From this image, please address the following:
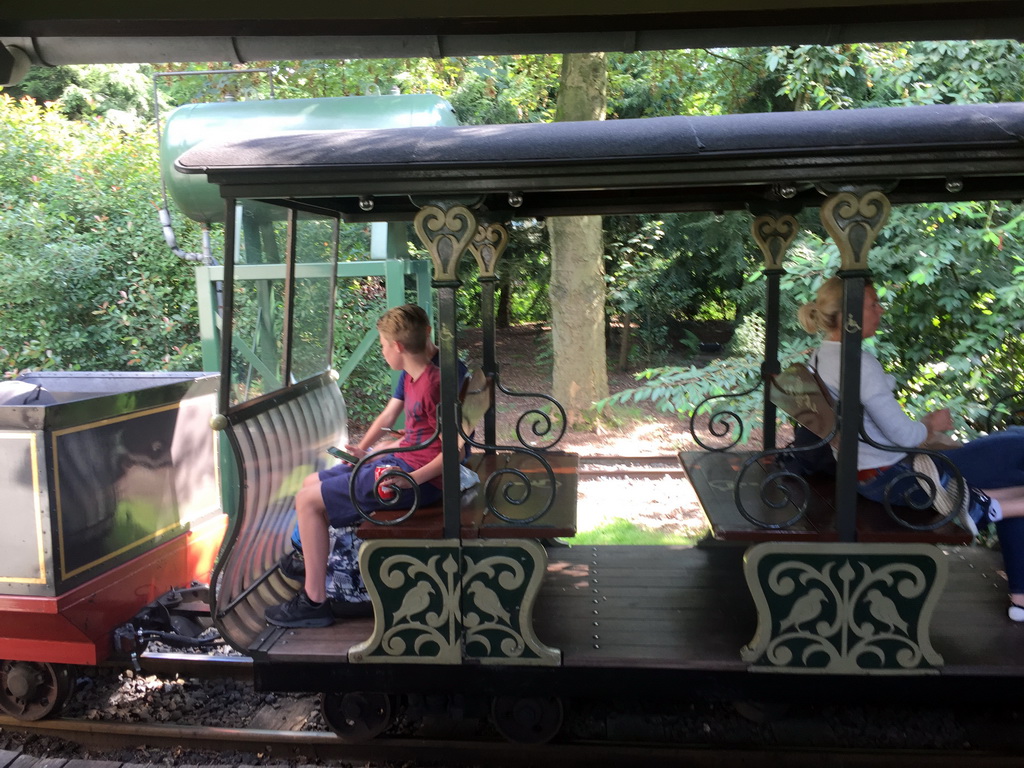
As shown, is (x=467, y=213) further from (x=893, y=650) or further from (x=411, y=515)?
(x=893, y=650)

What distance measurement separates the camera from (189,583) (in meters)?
4.41

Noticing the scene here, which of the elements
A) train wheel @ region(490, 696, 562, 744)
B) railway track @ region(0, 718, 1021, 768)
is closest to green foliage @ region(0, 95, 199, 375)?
railway track @ region(0, 718, 1021, 768)

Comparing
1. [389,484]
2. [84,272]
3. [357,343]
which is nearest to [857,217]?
[389,484]

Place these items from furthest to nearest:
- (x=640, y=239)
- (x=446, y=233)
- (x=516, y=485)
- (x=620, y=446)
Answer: (x=640, y=239) < (x=620, y=446) < (x=516, y=485) < (x=446, y=233)

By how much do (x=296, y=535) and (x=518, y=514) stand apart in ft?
4.41

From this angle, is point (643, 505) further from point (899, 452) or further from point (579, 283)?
point (899, 452)

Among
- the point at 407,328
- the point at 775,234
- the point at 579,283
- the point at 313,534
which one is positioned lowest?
the point at 313,534

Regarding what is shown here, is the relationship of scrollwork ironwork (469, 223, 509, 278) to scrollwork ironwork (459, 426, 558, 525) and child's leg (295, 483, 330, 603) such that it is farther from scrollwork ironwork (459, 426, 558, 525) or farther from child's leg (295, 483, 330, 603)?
child's leg (295, 483, 330, 603)

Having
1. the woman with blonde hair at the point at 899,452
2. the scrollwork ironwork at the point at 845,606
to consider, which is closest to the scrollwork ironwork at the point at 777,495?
the scrollwork ironwork at the point at 845,606

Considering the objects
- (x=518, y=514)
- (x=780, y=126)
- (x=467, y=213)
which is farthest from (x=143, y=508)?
(x=780, y=126)

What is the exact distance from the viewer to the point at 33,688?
3.68 metres

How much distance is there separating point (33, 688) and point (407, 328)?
2491 millimetres

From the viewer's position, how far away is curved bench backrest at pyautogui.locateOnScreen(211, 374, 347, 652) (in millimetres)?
3195

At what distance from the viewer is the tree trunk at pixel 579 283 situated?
8320 mm
